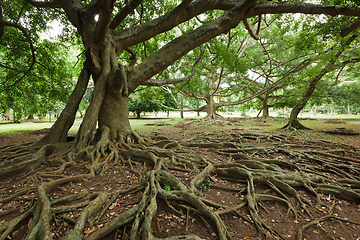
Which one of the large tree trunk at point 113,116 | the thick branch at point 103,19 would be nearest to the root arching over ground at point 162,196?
the large tree trunk at point 113,116

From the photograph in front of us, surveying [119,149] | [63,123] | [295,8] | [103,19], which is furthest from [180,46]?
[63,123]

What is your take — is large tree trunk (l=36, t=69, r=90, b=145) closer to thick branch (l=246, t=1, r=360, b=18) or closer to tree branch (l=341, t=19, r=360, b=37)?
thick branch (l=246, t=1, r=360, b=18)

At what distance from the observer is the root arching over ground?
204cm

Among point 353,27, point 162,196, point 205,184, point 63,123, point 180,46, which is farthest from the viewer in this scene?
point 353,27

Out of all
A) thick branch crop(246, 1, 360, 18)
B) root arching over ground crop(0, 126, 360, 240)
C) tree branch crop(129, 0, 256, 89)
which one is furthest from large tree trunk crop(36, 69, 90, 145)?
thick branch crop(246, 1, 360, 18)

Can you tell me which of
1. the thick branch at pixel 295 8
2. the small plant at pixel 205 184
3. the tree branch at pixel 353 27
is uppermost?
the thick branch at pixel 295 8

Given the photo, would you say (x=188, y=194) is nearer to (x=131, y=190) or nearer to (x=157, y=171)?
(x=157, y=171)

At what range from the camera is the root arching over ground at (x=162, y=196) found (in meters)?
2.04

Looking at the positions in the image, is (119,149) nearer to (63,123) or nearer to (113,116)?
(113,116)

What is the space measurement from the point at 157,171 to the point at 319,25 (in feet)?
28.9

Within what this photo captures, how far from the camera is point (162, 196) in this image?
2.55 meters

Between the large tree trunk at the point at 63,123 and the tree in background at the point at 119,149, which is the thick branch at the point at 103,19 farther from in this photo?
the large tree trunk at the point at 63,123

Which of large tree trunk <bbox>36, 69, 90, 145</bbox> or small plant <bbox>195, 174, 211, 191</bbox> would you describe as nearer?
small plant <bbox>195, 174, 211, 191</bbox>

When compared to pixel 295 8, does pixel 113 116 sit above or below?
below
